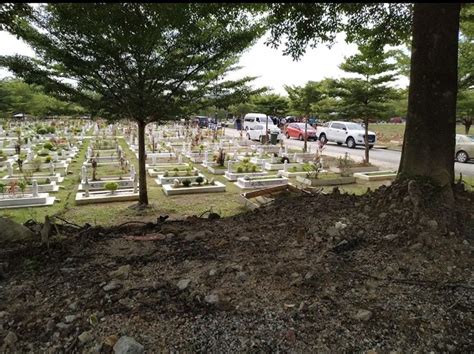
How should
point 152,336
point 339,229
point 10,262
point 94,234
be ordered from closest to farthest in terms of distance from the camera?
point 152,336
point 10,262
point 339,229
point 94,234

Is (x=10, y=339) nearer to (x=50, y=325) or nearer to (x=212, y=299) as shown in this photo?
(x=50, y=325)

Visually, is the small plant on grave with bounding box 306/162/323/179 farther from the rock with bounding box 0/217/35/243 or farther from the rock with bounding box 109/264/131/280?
the rock with bounding box 109/264/131/280

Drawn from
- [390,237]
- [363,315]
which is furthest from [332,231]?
[363,315]

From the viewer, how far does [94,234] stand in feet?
12.0

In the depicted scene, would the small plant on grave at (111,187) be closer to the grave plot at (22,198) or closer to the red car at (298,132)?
the grave plot at (22,198)

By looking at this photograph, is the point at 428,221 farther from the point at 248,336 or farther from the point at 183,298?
the point at 183,298

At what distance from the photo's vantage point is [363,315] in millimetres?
2141

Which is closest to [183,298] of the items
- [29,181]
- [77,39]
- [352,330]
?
[352,330]

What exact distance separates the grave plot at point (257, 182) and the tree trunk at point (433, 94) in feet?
27.1

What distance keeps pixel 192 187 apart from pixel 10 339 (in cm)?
912

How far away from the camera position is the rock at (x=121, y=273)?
266 centimetres

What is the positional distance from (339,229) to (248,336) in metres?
1.57

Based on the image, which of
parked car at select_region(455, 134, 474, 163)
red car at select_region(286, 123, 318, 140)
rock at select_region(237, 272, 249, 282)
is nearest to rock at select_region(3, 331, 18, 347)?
rock at select_region(237, 272, 249, 282)

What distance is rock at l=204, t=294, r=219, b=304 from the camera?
91.1 inches
